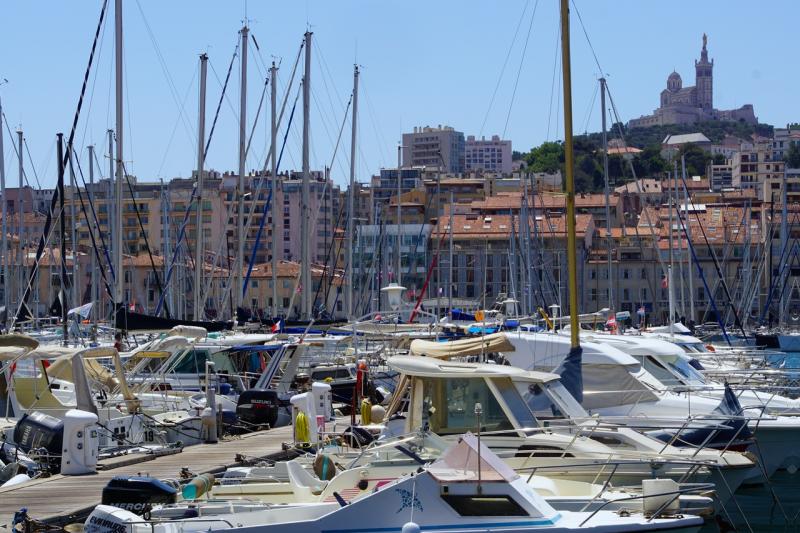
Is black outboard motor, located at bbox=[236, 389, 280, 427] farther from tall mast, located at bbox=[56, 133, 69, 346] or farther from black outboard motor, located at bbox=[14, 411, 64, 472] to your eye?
tall mast, located at bbox=[56, 133, 69, 346]

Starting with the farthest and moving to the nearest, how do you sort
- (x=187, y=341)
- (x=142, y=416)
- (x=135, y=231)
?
(x=135, y=231)
(x=187, y=341)
(x=142, y=416)

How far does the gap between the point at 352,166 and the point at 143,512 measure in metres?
37.5

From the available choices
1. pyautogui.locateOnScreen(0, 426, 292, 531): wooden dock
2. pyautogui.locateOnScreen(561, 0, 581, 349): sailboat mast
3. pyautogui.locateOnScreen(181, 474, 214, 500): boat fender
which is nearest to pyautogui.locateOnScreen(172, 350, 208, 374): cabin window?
pyautogui.locateOnScreen(0, 426, 292, 531): wooden dock

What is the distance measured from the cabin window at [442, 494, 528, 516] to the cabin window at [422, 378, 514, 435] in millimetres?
3003

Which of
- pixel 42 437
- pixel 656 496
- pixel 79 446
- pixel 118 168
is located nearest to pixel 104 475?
pixel 79 446

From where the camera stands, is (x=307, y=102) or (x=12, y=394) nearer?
(x=12, y=394)

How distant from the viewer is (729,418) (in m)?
17.7

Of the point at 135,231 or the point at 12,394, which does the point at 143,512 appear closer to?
the point at 12,394

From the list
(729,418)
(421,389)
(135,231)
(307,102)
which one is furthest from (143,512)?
(135,231)

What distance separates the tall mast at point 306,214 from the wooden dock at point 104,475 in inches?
660

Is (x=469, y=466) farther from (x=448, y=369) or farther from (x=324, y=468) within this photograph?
(x=324, y=468)

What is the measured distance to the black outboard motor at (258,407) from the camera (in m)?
27.4

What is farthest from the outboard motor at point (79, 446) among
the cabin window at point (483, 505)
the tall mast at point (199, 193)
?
the tall mast at point (199, 193)

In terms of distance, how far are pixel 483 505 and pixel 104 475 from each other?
7.40 meters
